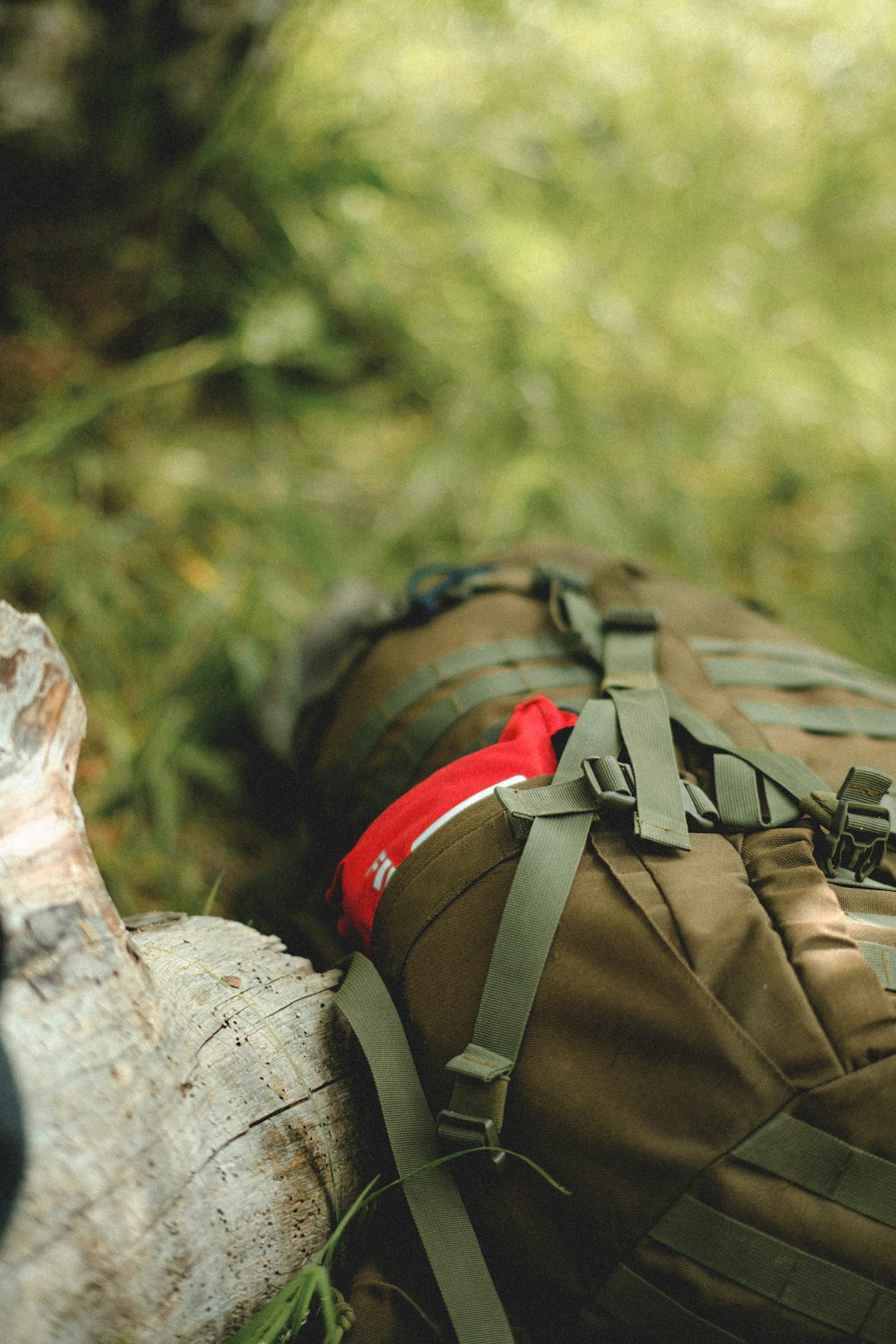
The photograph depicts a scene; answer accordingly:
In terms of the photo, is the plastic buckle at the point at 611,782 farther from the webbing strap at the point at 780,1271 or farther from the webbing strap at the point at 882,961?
the webbing strap at the point at 780,1271

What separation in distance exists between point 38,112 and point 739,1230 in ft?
10.4

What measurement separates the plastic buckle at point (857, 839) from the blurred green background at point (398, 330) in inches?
54.9

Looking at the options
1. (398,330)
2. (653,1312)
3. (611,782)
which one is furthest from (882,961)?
(398,330)

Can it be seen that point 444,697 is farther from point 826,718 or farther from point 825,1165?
point 825,1165

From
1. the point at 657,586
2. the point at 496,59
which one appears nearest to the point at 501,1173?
the point at 657,586

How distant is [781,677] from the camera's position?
6.12 feet

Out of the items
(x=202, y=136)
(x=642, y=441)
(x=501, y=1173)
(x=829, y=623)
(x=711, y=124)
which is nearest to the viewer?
(x=501, y=1173)

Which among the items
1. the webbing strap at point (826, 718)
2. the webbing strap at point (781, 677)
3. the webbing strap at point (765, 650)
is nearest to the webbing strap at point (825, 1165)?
the webbing strap at point (826, 718)

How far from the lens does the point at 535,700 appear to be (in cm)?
166

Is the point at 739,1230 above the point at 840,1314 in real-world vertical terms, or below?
above

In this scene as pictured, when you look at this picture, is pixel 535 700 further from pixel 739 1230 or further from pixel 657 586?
pixel 739 1230

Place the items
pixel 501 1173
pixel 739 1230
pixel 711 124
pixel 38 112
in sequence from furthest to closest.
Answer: pixel 711 124 → pixel 38 112 → pixel 501 1173 → pixel 739 1230

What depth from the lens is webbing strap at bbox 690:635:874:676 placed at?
1.94 metres

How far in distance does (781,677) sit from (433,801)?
2.76 ft
